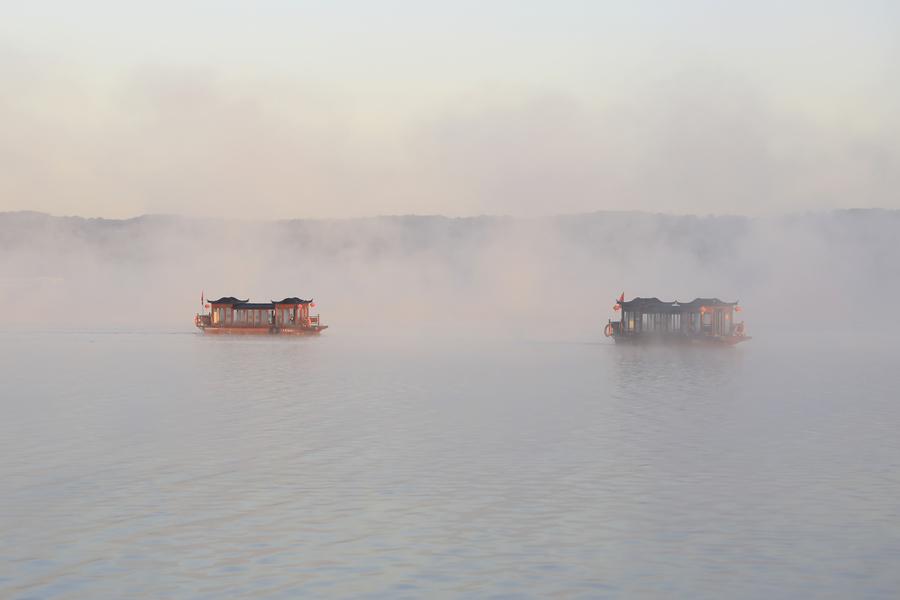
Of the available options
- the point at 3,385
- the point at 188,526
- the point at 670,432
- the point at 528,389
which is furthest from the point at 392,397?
the point at 188,526

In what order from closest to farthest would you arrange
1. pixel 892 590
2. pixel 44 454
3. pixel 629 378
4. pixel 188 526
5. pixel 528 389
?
pixel 892 590
pixel 188 526
pixel 44 454
pixel 528 389
pixel 629 378

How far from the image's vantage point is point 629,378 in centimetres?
6856

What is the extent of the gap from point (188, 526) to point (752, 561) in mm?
9680

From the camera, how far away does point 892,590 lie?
1612 cm

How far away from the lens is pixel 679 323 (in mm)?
124438

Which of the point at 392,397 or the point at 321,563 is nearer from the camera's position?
the point at 321,563

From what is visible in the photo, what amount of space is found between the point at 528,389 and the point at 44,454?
32.0 meters

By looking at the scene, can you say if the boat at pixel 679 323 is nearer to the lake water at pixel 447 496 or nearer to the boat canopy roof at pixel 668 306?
the boat canopy roof at pixel 668 306

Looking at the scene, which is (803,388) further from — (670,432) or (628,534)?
(628,534)

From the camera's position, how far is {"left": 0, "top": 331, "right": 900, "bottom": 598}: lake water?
16.8m

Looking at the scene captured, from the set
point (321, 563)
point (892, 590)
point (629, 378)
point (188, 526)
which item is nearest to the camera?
point (892, 590)

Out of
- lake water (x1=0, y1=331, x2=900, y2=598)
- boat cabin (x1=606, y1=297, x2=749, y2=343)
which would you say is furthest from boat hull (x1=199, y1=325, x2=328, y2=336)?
lake water (x1=0, y1=331, x2=900, y2=598)

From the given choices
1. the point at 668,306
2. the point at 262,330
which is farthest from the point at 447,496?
the point at 262,330

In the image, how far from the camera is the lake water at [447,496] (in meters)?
16.8
